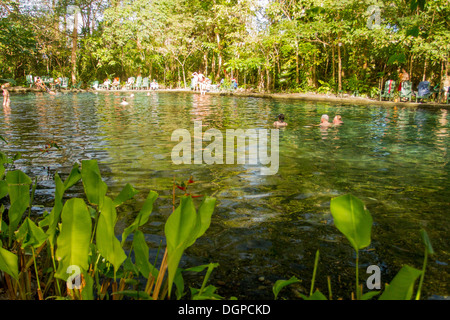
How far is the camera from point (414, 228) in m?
3.51

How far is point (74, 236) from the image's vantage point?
1.51 metres

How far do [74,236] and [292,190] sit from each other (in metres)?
3.64

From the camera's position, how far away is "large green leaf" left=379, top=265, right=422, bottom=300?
3.59 feet

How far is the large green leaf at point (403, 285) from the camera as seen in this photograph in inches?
43.1

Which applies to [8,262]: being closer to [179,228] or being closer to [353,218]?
[179,228]

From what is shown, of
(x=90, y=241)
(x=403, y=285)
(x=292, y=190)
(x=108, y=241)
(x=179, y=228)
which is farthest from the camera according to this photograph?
(x=292, y=190)

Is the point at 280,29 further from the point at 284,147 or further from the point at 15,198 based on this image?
the point at 15,198

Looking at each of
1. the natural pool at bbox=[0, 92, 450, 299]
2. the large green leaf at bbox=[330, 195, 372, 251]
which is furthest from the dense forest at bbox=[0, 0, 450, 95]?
the large green leaf at bbox=[330, 195, 372, 251]

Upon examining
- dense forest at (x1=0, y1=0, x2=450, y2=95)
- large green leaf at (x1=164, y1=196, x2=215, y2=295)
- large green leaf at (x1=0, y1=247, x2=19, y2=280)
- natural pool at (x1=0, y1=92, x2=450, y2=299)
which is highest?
dense forest at (x1=0, y1=0, x2=450, y2=95)

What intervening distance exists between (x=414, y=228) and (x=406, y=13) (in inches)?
734

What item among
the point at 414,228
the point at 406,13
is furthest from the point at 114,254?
the point at 406,13

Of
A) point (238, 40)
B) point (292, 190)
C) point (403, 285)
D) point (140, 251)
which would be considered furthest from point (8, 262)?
point (238, 40)

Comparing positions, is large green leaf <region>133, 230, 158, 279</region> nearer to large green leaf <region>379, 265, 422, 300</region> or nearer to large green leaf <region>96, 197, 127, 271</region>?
large green leaf <region>96, 197, 127, 271</region>

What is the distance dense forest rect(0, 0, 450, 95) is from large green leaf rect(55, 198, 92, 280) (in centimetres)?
1751
